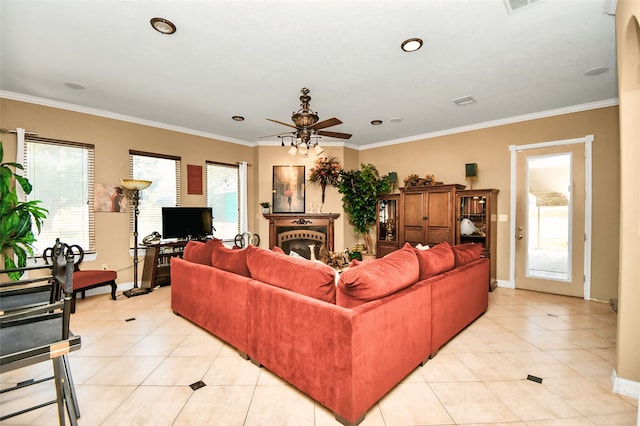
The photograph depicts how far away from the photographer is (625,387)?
2.07 metres

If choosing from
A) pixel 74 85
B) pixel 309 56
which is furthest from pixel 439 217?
pixel 74 85

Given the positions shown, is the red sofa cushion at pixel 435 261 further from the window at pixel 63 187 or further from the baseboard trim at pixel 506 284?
the window at pixel 63 187

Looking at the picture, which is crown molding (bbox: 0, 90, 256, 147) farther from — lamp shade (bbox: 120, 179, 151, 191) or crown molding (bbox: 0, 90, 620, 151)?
lamp shade (bbox: 120, 179, 151, 191)

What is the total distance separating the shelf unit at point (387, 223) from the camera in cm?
590

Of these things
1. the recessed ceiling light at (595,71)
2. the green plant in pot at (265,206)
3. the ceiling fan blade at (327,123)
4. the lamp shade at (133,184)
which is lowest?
the green plant in pot at (265,206)

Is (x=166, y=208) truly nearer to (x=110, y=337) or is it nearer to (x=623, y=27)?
(x=110, y=337)

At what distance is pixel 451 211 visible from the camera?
5043 mm

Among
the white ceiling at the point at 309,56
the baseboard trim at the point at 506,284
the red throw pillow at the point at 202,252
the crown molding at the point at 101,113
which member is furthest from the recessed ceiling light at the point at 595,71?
the crown molding at the point at 101,113

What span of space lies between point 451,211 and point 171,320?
461cm

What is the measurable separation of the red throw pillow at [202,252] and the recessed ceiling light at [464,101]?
3799mm

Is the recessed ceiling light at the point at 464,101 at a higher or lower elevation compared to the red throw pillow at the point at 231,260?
higher

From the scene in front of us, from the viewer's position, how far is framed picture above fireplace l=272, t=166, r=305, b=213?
20.8 feet

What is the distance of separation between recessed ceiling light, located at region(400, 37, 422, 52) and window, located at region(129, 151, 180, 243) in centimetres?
446

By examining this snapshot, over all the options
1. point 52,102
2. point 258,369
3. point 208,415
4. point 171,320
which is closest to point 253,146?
point 52,102
